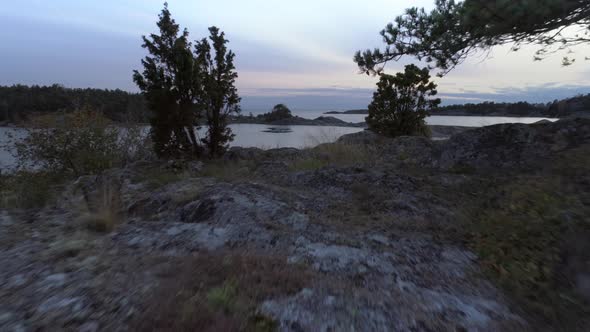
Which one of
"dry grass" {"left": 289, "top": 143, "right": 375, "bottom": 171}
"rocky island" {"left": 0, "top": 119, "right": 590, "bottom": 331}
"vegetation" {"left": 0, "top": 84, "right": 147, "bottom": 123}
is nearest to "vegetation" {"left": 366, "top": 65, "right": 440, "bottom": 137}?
"dry grass" {"left": 289, "top": 143, "right": 375, "bottom": 171}

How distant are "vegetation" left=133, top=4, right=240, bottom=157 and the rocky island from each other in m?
4.76

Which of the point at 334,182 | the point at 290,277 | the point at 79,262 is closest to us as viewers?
the point at 290,277

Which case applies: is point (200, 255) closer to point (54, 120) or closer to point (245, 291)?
point (245, 291)

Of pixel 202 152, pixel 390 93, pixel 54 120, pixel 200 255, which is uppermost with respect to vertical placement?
pixel 390 93

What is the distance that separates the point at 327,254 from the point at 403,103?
11.5 meters

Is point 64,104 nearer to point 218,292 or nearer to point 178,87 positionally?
point 178,87

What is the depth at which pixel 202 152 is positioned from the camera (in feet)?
36.1

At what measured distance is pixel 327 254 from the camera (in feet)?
9.34

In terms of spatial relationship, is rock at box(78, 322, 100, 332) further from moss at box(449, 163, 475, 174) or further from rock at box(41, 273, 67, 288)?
moss at box(449, 163, 475, 174)

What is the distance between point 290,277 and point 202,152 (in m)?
9.46

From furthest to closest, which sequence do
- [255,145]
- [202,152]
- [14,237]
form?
[255,145]
[202,152]
[14,237]

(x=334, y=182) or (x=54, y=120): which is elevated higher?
(x=54, y=120)

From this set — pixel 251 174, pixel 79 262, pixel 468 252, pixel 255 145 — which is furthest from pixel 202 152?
pixel 468 252

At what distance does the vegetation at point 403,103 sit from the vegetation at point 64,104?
31.4 ft
